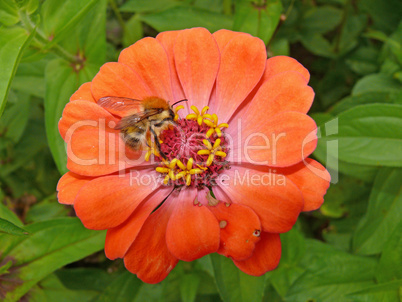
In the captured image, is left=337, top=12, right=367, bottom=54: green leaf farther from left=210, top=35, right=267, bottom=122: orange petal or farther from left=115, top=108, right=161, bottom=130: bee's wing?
left=115, top=108, right=161, bottom=130: bee's wing

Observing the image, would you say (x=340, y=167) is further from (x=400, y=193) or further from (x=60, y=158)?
(x=60, y=158)

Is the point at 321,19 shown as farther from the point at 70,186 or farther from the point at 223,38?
the point at 70,186

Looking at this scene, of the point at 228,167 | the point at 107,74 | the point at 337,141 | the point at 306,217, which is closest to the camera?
the point at 107,74

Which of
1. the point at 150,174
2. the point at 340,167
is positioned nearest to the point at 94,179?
the point at 150,174

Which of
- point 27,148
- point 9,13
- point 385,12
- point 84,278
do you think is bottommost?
point 84,278

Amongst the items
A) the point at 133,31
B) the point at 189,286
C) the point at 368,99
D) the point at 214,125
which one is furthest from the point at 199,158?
the point at 133,31
